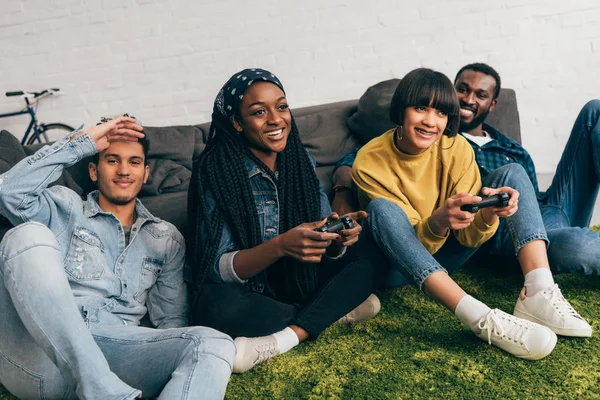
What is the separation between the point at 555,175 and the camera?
2.22 m

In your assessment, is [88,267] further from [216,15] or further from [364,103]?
[216,15]

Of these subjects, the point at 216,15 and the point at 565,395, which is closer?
the point at 565,395

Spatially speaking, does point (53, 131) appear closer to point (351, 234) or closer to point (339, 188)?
point (339, 188)

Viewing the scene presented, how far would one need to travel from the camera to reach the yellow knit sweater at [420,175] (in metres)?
1.96

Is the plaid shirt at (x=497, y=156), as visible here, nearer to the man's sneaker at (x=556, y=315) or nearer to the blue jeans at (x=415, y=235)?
the blue jeans at (x=415, y=235)

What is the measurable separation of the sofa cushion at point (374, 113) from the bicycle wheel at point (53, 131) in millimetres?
2090

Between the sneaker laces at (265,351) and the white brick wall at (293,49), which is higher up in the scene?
the white brick wall at (293,49)

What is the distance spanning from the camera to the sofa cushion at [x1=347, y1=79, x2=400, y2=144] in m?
2.53

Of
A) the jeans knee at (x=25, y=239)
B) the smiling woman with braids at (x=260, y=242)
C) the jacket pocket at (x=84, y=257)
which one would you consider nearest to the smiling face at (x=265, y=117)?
the smiling woman with braids at (x=260, y=242)

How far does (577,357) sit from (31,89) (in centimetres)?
347

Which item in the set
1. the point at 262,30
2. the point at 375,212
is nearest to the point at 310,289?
the point at 375,212

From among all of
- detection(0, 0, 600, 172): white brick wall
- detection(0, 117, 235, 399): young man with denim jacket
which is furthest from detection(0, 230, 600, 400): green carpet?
detection(0, 0, 600, 172): white brick wall

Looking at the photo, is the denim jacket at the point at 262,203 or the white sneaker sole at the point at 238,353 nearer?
the white sneaker sole at the point at 238,353

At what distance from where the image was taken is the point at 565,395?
1.52 metres
